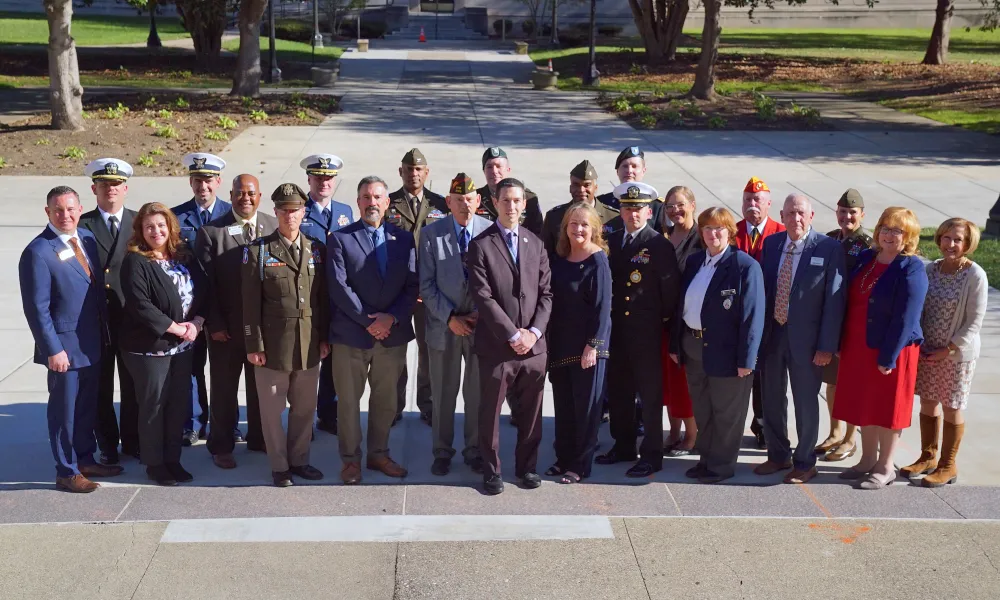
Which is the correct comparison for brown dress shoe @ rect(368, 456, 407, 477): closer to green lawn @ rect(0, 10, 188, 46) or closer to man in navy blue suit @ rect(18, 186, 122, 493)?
man in navy blue suit @ rect(18, 186, 122, 493)

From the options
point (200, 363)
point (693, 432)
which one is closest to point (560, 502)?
point (693, 432)

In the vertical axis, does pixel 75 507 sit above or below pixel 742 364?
below

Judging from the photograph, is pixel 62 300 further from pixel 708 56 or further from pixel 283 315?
pixel 708 56

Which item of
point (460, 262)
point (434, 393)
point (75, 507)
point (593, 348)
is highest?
point (460, 262)

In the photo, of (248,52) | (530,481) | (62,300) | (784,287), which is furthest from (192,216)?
(248,52)

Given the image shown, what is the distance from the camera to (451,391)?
22.6 feet

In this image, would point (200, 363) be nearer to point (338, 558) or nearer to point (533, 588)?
point (338, 558)

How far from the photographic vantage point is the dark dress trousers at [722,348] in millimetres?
6418

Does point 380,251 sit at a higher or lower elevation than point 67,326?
higher

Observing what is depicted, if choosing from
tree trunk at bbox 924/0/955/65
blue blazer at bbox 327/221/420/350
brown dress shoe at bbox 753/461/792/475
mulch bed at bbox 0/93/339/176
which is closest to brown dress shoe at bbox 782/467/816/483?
brown dress shoe at bbox 753/461/792/475

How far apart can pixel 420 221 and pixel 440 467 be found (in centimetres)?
190

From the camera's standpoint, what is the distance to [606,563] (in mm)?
5621

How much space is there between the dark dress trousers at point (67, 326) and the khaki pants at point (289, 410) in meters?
1.03

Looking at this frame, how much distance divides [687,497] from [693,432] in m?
0.89
